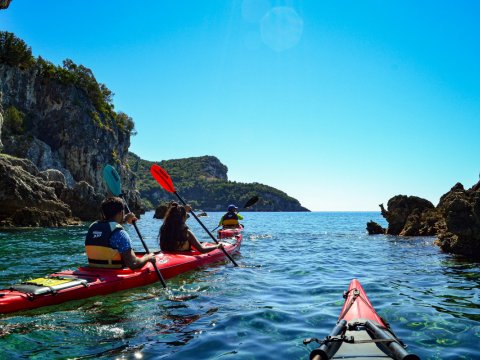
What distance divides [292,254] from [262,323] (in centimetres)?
884

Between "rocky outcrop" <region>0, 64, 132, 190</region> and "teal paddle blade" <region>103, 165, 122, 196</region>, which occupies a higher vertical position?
"rocky outcrop" <region>0, 64, 132, 190</region>

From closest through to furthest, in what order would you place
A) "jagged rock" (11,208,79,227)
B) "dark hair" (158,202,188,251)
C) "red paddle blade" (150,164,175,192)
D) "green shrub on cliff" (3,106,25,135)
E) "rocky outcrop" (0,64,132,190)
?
"dark hair" (158,202,188,251), "red paddle blade" (150,164,175,192), "jagged rock" (11,208,79,227), "green shrub on cliff" (3,106,25,135), "rocky outcrop" (0,64,132,190)

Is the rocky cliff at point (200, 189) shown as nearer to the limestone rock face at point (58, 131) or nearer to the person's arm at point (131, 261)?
the limestone rock face at point (58, 131)

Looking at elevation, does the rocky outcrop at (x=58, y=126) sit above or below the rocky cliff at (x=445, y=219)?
above

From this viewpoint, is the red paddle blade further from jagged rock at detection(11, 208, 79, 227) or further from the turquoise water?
jagged rock at detection(11, 208, 79, 227)

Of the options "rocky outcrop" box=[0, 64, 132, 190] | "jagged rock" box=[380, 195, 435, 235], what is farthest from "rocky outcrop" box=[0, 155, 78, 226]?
"jagged rock" box=[380, 195, 435, 235]

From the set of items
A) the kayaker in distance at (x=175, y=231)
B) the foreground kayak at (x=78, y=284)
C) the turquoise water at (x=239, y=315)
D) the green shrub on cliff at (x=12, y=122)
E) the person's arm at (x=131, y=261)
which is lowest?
the turquoise water at (x=239, y=315)

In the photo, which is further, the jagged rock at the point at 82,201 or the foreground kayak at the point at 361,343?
the jagged rock at the point at 82,201

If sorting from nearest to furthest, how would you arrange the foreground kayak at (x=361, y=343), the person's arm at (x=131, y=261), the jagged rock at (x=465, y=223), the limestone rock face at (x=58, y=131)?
the foreground kayak at (x=361, y=343), the person's arm at (x=131, y=261), the jagged rock at (x=465, y=223), the limestone rock face at (x=58, y=131)

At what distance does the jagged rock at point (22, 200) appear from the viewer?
2092 cm

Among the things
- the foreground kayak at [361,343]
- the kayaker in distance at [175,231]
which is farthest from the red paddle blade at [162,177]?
the foreground kayak at [361,343]

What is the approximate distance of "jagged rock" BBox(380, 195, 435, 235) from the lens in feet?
76.7

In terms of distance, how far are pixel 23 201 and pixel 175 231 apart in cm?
1638

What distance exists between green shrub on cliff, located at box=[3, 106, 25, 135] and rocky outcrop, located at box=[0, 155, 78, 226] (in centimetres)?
1948
